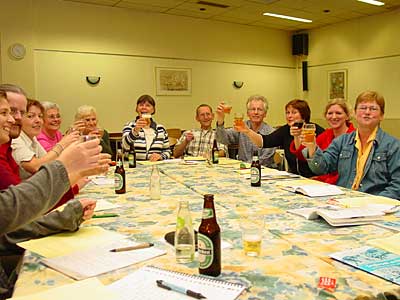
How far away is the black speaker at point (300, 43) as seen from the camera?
8.29 metres

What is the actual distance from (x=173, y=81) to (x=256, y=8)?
1916mm

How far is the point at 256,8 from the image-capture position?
A: 663 cm

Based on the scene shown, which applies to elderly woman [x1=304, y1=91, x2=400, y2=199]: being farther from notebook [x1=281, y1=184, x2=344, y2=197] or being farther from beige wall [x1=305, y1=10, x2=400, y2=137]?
beige wall [x1=305, y1=10, x2=400, y2=137]

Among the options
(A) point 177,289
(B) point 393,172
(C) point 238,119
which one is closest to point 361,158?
(B) point 393,172

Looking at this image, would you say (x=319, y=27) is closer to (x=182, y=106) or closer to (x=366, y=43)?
(x=366, y=43)

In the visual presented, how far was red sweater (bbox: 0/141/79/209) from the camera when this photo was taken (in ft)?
6.07

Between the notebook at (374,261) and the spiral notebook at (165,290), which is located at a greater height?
the spiral notebook at (165,290)

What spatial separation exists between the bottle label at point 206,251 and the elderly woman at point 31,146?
1.43 meters

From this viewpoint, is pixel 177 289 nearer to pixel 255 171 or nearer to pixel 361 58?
pixel 255 171

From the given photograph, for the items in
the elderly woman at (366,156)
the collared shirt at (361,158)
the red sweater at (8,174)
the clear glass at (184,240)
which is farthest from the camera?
the collared shirt at (361,158)

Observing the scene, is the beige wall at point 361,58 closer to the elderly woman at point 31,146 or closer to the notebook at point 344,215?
the notebook at point 344,215

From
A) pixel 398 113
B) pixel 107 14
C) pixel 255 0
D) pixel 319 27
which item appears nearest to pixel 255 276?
pixel 255 0

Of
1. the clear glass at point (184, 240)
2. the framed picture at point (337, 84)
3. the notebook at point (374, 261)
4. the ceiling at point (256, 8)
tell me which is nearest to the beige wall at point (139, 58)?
the ceiling at point (256, 8)

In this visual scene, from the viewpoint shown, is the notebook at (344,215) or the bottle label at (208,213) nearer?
the bottle label at (208,213)
